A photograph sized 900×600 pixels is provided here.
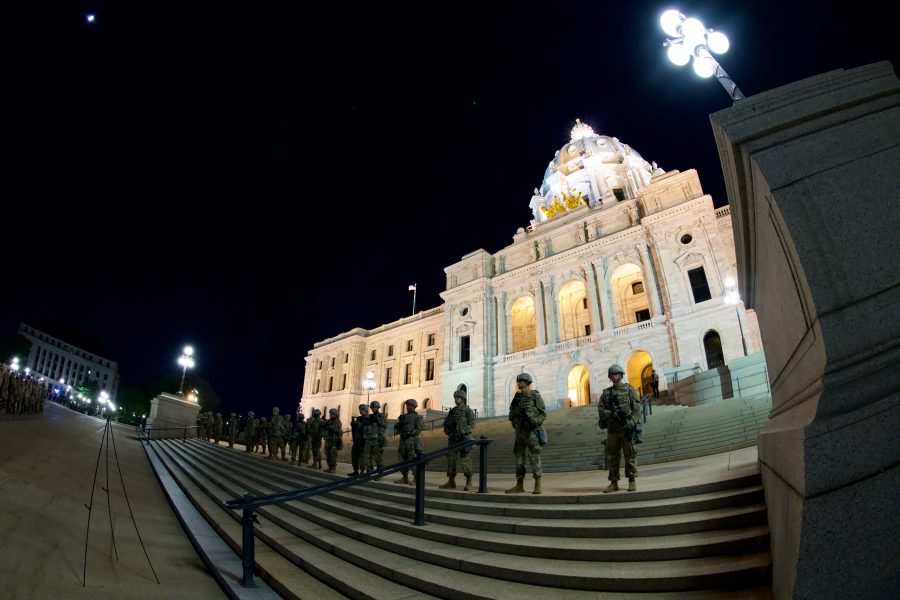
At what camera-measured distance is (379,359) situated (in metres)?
49.8

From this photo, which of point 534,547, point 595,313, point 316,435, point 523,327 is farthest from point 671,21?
point 523,327

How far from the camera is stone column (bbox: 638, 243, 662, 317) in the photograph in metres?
26.3

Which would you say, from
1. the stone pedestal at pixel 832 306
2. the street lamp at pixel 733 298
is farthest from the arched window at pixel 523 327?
the stone pedestal at pixel 832 306

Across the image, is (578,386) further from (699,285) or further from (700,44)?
(700,44)

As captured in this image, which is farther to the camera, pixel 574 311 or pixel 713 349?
pixel 574 311

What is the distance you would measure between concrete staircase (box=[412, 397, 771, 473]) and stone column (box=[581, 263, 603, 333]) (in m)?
11.8

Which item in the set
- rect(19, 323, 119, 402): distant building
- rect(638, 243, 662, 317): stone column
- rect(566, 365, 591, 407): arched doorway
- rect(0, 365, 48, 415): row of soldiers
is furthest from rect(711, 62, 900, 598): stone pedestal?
rect(19, 323, 119, 402): distant building

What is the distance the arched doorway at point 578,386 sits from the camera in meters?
29.3

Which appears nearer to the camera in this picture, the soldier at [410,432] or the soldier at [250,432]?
the soldier at [410,432]

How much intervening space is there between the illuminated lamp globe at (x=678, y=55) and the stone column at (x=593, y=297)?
21.8m

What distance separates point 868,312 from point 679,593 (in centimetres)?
230

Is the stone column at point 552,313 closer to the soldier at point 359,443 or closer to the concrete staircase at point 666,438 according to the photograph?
the concrete staircase at point 666,438

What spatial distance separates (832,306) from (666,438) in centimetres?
1158

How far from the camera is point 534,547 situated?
→ 404 centimetres
